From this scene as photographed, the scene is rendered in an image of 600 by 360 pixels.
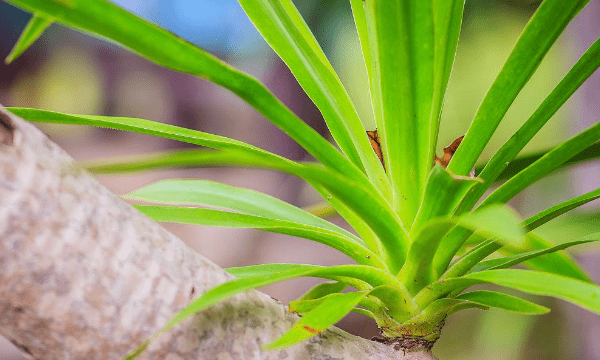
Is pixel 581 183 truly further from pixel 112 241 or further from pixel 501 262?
pixel 112 241

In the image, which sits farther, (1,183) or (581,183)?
(581,183)

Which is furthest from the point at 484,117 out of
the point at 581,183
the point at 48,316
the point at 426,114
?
the point at 581,183

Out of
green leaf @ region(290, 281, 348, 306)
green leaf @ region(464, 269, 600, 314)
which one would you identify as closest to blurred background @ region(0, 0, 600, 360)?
green leaf @ region(290, 281, 348, 306)

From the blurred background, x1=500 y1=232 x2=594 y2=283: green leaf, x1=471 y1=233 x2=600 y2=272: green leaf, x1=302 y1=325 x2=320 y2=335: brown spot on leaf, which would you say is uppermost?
the blurred background

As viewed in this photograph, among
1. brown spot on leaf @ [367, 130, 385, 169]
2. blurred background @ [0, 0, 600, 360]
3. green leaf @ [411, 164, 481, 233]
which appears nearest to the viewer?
green leaf @ [411, 164, 481, 233]

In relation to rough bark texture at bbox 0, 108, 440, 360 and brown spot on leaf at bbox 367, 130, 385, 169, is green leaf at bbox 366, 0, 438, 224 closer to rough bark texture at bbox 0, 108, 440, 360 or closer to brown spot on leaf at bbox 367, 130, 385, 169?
brown spot on leaf at bbox 367, 130, 385, 169

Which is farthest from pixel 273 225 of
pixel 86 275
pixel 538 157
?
pixel 538 157

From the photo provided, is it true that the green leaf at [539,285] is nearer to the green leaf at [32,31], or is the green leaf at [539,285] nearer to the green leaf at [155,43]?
the green leaf at [155,43]
